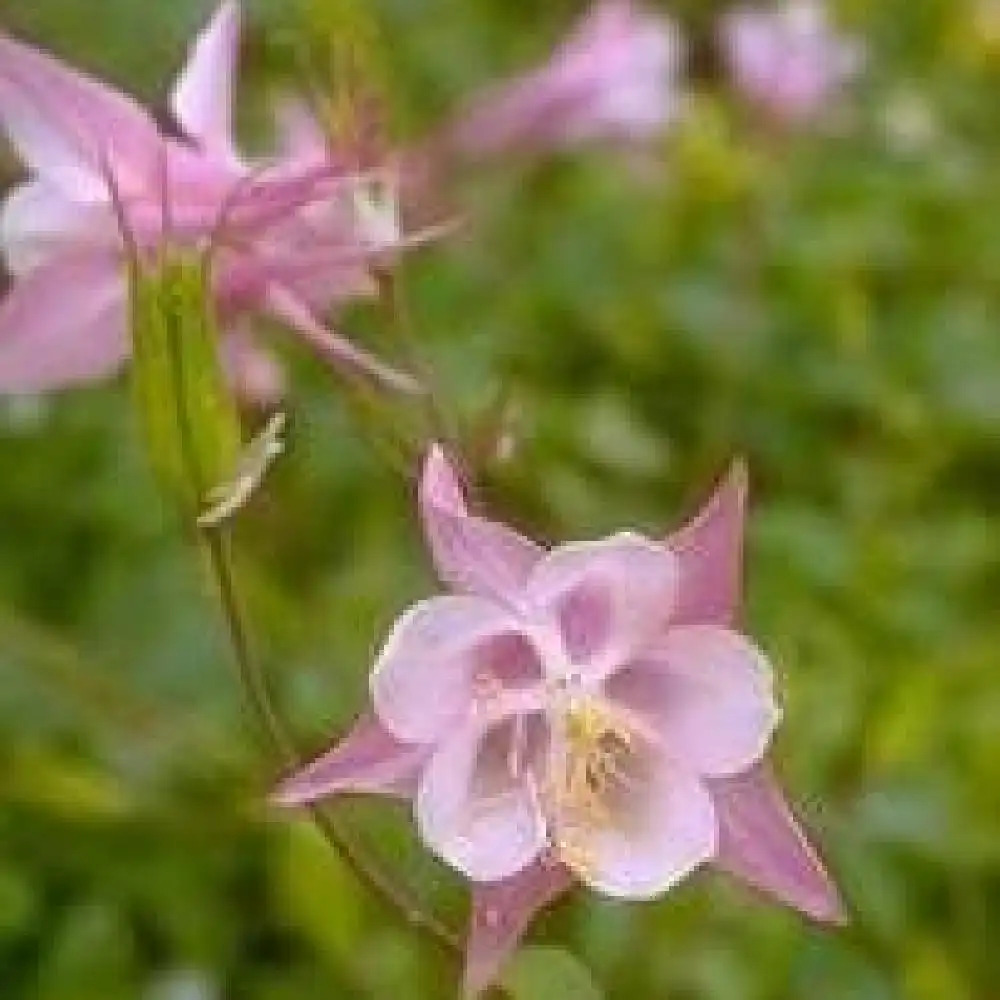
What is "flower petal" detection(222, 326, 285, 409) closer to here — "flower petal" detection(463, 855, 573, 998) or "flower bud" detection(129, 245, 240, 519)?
"flower bud" detection(129, 245, 240, 519)

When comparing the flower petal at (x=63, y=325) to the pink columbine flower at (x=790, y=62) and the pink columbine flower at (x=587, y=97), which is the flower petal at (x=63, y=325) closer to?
the pink columbine flower at (x=587, y=97)

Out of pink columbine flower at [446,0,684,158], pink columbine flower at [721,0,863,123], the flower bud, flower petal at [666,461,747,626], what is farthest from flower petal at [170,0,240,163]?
pink columbine flower at [721,0,863,123]

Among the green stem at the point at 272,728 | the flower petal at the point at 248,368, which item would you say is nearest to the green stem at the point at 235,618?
the green stem at the point at 272,728

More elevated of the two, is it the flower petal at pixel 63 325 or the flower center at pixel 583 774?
the flower petal at pixel 63 325

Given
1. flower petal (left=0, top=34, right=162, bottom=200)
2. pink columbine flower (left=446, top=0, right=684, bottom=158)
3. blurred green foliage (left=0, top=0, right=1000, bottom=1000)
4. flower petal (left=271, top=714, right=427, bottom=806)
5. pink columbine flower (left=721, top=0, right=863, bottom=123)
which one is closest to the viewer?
flower petal (left=271, top=714, right=427, bottom=806)

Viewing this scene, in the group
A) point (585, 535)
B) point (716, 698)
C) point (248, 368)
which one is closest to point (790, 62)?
point (585, 535)

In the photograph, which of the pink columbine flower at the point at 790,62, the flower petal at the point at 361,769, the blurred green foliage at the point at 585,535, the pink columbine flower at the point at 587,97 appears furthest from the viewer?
the pink columbine flower at the point at 790,62

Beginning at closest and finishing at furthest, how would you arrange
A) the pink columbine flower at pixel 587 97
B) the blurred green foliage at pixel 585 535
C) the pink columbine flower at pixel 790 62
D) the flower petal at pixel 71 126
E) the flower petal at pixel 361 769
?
the flower petal at pixel 361 769 → the flower petal at pixel 71 126 → the blurred green foliage at pixel 585 535 → the pink columbine flower at pixel 587 97 → the pink columbine flower at pixel 790 62
